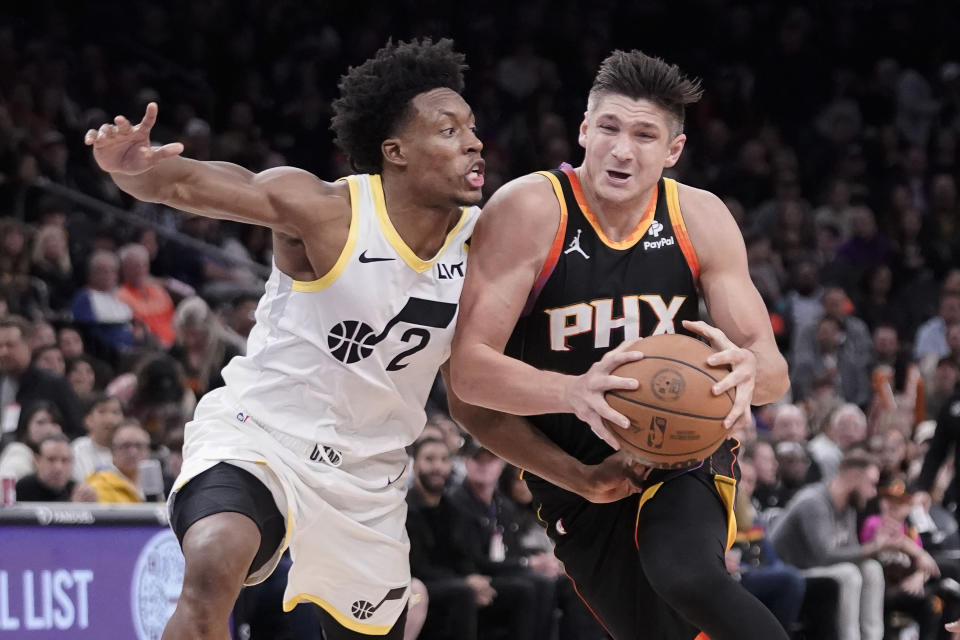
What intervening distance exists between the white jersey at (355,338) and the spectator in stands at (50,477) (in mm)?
2864

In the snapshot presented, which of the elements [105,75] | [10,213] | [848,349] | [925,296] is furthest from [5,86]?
[925,296]

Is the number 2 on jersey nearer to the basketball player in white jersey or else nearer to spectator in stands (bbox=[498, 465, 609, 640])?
the basketball player in white jersey

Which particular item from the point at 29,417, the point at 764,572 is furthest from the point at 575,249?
the point at 29,417

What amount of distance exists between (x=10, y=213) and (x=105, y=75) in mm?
2568

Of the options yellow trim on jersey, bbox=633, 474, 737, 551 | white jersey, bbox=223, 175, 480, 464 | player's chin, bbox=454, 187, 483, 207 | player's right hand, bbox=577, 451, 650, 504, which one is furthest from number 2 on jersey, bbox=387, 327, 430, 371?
yellow trim on jersey, bbox=633, 474, 737, 551

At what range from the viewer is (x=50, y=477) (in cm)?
707

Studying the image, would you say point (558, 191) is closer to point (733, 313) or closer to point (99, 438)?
point (733, 313)

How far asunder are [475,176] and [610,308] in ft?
2.05

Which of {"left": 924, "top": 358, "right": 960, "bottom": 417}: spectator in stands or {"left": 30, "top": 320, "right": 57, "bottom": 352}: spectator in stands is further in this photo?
{"left": 924, "top": 358, "right": 960, "bottom": 417}: spectator in stands

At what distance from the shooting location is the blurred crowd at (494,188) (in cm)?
773

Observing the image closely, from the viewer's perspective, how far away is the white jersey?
172 inches

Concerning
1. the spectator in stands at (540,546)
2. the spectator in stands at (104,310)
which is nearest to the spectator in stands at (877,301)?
the spectator in stands at (540,546)

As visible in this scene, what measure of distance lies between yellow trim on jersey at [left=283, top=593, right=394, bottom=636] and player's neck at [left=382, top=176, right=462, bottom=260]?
1.17 meters

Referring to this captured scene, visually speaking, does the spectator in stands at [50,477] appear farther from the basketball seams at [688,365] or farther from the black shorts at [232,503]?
the basketball seams at [688,365]
